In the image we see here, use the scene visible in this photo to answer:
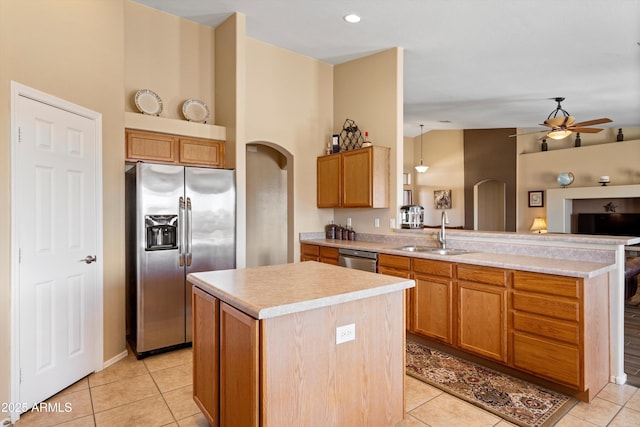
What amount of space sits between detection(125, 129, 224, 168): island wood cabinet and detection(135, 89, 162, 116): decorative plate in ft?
0.91

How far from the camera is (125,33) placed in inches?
145

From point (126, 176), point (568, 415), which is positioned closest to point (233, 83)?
point (126, 176)

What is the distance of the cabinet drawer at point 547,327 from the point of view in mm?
2443

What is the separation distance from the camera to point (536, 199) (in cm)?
835

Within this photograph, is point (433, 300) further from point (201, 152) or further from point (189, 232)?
point (201, 152)

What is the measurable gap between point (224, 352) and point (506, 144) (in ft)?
28.5

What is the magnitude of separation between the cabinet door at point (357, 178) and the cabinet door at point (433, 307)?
49.6 inches

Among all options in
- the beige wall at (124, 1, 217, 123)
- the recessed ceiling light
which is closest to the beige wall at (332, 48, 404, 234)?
the recessed ceiling light

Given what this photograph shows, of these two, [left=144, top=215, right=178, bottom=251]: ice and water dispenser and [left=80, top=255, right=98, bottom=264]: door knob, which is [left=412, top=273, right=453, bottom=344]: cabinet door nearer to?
[left=144, top=215, right=178, bottom=251]: ice and water dispenser

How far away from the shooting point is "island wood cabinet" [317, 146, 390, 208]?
14.2ft

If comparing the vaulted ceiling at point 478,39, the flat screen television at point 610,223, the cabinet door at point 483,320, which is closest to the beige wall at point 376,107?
the vaulted ceiling at point 478,39

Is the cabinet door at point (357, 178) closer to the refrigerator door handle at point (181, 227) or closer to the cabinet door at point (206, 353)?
the refrigerator door handle at point (181, 227)

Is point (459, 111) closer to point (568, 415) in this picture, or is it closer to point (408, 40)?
point (408, 40)

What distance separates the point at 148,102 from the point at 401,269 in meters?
3.06
